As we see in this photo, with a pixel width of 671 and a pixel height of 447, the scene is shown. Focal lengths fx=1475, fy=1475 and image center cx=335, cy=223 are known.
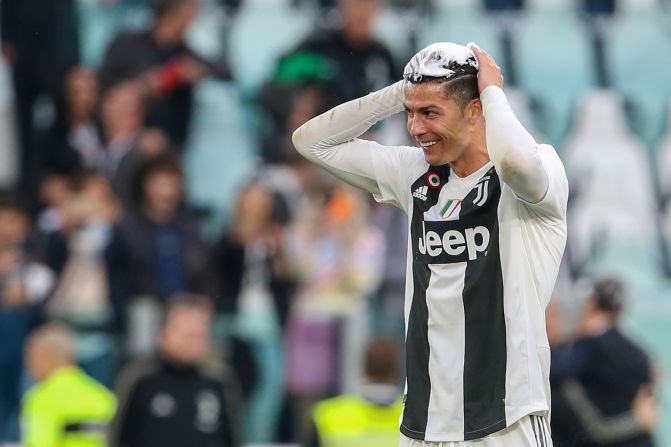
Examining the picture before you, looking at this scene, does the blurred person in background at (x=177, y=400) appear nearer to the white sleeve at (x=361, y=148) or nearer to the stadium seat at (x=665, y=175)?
the white sleeve at (x=361, y=148)

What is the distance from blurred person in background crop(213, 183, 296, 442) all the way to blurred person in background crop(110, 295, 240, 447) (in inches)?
43.5

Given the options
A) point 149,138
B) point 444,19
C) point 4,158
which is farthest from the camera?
point 444,19

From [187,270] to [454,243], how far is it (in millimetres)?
5503

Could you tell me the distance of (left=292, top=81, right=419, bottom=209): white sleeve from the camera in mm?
4934

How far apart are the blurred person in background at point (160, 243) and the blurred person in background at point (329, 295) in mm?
668

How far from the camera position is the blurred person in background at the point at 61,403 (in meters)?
8.88

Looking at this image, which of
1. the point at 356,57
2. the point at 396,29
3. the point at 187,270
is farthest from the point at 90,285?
the point at 396,29

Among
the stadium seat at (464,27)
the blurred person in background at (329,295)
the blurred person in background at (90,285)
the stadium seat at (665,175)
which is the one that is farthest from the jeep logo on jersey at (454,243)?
the stadium seat at (464,27)

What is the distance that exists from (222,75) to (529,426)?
25.1ft

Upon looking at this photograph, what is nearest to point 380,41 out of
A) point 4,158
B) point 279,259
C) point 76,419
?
point 279,259

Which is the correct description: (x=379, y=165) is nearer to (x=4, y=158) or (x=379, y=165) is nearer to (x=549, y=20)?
(x=4, y=158)

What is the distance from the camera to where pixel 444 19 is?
1309 centimetres

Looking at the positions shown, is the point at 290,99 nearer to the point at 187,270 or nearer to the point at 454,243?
the point at 187,270

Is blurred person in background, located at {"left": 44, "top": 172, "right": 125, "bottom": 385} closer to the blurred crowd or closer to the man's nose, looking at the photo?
the blurred crowd
